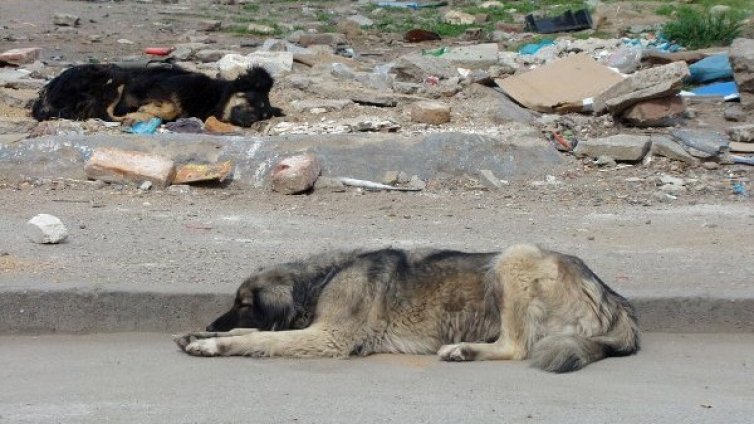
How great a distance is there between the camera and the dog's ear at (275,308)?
20.4 feet

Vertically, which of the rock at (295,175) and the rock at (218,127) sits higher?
the rock at (295,175)

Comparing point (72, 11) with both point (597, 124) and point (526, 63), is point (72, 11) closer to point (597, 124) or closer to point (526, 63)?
point (526, 63)

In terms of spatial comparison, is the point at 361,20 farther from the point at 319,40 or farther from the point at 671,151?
the point at 671,151

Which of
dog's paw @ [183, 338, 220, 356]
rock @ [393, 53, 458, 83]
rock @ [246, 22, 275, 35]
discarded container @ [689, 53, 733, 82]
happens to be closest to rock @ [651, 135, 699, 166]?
discarded container @ [689, 53, 733, 82]

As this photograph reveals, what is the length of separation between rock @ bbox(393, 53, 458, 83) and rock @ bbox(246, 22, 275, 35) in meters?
→ 8.26

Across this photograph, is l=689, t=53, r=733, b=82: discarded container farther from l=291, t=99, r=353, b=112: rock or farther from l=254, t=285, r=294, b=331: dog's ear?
l=254, t=285, r=294, b=331: dog's ear

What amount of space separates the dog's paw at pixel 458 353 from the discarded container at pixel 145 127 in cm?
641

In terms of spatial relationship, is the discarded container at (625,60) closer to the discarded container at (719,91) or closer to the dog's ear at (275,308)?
the discarded container at (719,91)

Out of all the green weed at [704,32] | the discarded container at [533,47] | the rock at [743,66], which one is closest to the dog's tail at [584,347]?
the rock at [743,66]

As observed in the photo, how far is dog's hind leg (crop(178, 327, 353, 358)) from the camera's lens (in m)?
5.97

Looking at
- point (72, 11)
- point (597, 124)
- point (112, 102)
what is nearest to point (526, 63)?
point (597, 124)

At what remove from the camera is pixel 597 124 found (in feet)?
39.5

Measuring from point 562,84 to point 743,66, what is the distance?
75.7 inches

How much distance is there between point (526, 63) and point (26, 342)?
427 inches
